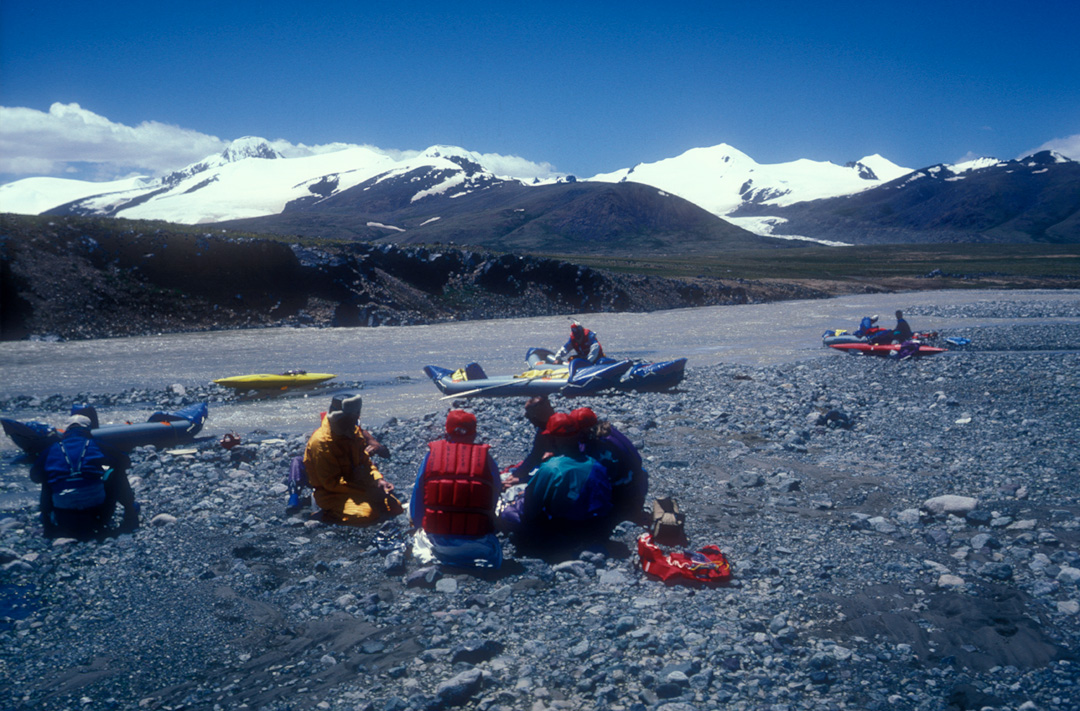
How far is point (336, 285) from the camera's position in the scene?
125ft

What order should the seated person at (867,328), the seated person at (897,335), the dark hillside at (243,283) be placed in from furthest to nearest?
the dark hillside at (243,283) → the seated person at (867,328) → the seated person at (897,335)

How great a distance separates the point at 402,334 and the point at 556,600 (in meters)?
28.2

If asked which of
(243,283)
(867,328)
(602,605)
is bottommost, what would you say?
(602,605)

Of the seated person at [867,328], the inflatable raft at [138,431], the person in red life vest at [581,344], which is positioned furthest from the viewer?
the seated person at [867,328]

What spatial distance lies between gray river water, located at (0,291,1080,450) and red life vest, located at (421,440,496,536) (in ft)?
28.9

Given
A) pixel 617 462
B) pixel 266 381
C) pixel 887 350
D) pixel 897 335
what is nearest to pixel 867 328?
pixel 897 335

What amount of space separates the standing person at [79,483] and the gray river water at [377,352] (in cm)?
680

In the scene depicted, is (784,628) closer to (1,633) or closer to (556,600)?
(556,600)

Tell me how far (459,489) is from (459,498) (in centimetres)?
8

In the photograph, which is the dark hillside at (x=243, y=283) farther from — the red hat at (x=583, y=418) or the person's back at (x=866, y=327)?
the red hat at (x=583, y=418)

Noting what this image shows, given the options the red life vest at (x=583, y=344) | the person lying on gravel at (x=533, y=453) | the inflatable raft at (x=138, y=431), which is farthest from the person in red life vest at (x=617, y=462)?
the red life vest at (x=583, y=344)

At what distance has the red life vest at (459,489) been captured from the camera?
601 cm

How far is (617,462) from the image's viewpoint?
22.2ft

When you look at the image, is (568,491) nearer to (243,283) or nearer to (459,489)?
(459,489)
